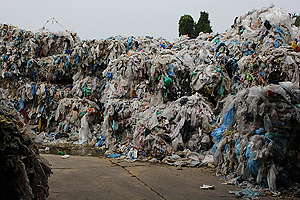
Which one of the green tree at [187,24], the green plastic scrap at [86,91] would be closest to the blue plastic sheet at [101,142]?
the green plastic scrap at [86,91]

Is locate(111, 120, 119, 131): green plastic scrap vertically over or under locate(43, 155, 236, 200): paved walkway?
over

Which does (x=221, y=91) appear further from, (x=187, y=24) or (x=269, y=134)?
(x=187, y=24)

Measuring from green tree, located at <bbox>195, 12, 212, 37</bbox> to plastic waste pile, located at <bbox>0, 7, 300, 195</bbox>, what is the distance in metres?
10.2

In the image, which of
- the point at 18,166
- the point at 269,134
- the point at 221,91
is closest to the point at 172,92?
the point at 221,91

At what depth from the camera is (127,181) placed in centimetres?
386

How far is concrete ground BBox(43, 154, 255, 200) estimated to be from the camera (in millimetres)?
3287

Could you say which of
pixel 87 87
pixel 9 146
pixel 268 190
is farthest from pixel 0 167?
pixel 87 87

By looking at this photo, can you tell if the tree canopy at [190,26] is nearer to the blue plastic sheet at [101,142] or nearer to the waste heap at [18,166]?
the blue plastic sheet at [101,142]

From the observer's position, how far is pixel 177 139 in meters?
5.54

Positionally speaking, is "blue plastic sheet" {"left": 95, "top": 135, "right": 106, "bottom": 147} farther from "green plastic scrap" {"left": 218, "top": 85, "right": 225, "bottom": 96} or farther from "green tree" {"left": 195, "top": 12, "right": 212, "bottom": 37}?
"green tree" {"left": 195, "top": 12, "right": 212, "bottom": 37}

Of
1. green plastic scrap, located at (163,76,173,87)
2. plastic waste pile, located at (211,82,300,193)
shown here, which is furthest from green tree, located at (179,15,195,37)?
plastic waste pile, located at (211,82,300,193)

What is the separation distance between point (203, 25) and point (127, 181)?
17647 millimetres

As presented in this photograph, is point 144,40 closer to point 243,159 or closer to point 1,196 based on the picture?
point 243,159

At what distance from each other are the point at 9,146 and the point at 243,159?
2.87m
